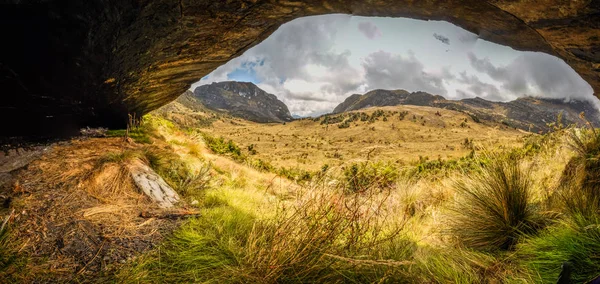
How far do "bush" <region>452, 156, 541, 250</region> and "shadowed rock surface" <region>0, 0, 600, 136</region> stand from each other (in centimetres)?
165

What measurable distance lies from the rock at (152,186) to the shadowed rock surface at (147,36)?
5.12ft

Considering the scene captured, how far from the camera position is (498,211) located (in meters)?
2.90

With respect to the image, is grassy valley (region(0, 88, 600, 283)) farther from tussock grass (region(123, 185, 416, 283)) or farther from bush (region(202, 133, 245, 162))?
bush (region(202, 133, 245, 162))

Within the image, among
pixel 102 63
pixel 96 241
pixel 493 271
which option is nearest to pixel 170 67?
pixel 102 63

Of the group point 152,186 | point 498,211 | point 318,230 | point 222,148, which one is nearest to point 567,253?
point 498,211

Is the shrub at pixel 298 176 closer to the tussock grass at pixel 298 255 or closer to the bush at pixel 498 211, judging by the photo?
the bush at pixel 498 211

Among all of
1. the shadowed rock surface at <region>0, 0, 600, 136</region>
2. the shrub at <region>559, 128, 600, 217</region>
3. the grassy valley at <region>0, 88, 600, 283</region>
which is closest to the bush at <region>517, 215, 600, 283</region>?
the grassy valley at <region>0, 88, 600, 283</region>

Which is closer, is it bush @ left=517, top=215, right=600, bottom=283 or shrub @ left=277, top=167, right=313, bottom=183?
bush @ left=517, top=215, right=600, bottom=283

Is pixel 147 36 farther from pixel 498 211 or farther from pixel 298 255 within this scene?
pixel 498 211

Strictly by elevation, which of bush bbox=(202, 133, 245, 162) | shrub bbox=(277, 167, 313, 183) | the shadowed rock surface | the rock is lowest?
shrub bbox=(277, 167, 313, 183)

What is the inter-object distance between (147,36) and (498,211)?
16.5 feet

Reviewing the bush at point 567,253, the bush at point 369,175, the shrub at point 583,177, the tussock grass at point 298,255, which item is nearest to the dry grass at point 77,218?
the tussock grass at point 298,255

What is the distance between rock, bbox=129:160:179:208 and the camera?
12.5 feet

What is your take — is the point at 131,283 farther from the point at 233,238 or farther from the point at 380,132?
the point at 380,132
